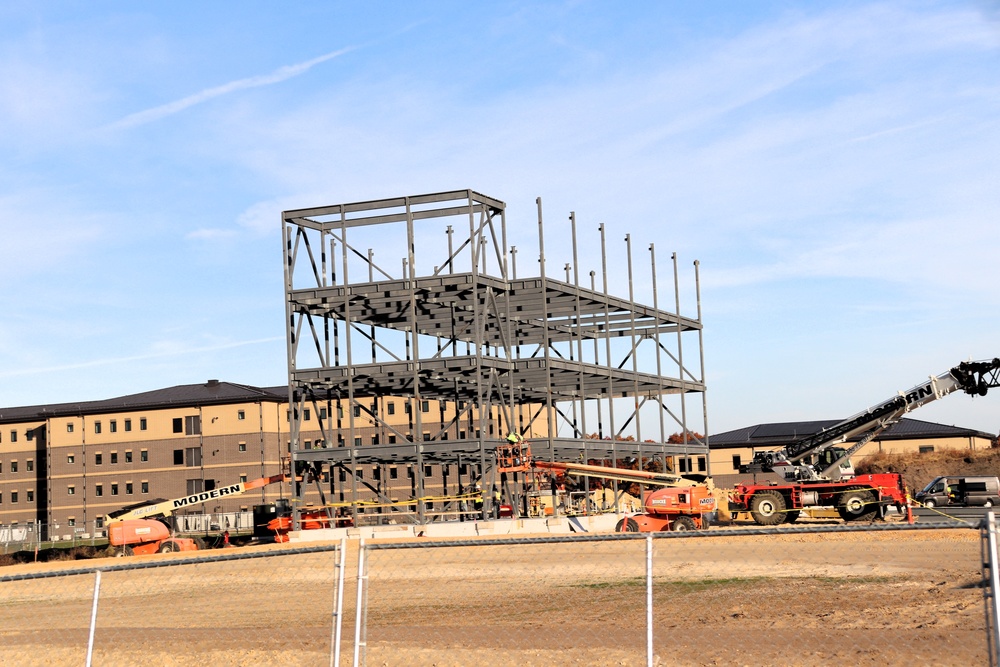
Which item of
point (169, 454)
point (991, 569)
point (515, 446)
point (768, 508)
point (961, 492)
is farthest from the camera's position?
point (169, 454)

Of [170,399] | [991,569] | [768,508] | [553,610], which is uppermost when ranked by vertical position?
[170,399]

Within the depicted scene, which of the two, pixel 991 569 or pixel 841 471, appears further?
pixel 841 471

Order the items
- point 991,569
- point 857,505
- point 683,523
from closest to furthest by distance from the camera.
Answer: point 991,569 < point 683,523 < point 857,505

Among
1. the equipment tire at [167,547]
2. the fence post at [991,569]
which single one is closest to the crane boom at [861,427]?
the equipment tire at [167,547]

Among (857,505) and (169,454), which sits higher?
(169,454)

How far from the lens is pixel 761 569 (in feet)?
77.3

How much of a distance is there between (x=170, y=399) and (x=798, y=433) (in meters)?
51.4

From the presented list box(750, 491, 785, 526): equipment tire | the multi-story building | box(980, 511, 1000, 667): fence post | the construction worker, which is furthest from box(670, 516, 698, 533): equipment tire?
the multi-story building

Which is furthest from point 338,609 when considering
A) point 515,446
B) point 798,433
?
point 798,433

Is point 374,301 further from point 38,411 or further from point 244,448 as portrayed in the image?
point 38,411

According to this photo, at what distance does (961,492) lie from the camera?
54.5m

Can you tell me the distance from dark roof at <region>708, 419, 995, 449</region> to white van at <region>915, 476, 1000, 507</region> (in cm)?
3488

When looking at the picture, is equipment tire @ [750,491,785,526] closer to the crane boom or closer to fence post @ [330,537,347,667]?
the crane boom

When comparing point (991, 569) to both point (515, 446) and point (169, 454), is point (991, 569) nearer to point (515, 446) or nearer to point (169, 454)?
point (515, 446)
